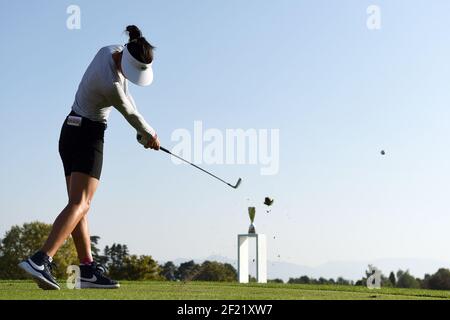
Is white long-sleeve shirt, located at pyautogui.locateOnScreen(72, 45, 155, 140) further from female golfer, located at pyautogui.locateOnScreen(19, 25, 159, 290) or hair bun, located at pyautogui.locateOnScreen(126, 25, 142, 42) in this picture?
hair bun, located at pyautogui.locateOnScreen(126, 25, 142, 42)

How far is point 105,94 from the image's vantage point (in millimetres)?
6695

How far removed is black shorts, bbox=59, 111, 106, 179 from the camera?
6754 mm

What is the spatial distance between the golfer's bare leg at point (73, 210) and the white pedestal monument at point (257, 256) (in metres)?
9.24

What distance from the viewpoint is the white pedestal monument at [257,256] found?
15.7 metres

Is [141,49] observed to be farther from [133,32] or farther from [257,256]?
[257,256]

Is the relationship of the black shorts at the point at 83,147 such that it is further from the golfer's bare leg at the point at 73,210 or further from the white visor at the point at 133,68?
the white visor at the point at 133,68

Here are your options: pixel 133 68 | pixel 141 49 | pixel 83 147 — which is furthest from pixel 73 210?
pixel 141 49

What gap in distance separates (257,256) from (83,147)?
32.4 feet

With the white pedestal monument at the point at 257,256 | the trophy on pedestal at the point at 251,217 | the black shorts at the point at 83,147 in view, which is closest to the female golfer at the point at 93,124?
the black shorts at the point at 83,147

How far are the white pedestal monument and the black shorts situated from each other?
920 cm

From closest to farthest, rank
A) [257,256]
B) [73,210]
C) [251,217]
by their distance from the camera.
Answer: [73,210] < [257,256] < [251,217]

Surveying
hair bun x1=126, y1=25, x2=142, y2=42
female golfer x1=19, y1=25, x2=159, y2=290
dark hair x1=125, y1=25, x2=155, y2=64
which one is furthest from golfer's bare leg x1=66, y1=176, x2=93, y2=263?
hair bun x1=126, y1=25, x2=142, y2=42
